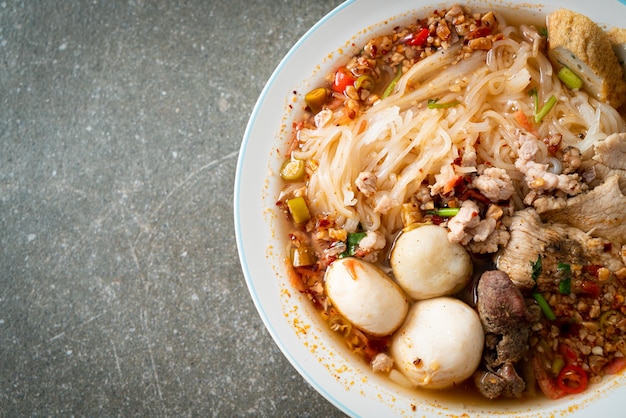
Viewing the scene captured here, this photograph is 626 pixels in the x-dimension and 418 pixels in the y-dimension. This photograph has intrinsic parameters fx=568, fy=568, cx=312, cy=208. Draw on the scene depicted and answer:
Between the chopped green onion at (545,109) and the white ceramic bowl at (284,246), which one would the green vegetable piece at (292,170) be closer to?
the white ceramic bowl at (284,246)

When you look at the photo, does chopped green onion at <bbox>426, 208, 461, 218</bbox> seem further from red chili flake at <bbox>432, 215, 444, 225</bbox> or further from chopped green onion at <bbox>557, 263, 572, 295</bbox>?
chopped green onion at <bbox>557, 263, 572, 295</bbox>

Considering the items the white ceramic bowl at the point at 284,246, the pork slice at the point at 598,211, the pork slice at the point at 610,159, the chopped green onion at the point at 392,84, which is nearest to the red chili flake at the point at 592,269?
the pork slice at the point at 598,211

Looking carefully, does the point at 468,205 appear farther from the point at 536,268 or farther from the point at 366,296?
the point at 366,296

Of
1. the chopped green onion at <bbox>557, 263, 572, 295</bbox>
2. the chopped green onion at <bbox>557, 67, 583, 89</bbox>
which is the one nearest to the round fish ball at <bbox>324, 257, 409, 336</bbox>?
the chopped green onion at <bbox>557, 263, 572, 295</bbox>

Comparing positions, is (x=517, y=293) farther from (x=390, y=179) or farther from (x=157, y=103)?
(x=157, y=103)

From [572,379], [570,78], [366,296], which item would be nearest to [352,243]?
[366,296]

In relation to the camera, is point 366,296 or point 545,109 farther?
point 545,109

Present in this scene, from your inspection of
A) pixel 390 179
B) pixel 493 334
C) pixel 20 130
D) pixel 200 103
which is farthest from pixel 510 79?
pixel 20 130
